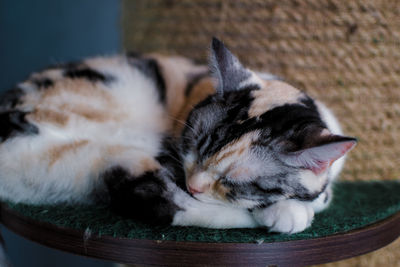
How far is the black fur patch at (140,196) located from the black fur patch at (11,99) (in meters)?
0.33

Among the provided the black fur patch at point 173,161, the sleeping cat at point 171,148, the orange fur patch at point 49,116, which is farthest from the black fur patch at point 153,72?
the orange fur patch at point 49,116

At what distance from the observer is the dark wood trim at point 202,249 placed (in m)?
0.69

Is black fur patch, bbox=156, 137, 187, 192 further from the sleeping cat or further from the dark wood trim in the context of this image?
the dark wood trim

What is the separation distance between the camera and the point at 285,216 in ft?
2.48

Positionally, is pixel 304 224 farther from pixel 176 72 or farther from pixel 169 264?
pixel 176 72

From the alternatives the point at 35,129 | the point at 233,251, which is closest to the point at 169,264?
the point at 233,251

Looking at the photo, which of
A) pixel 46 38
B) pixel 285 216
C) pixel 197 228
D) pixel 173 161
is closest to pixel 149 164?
pixel 173 161

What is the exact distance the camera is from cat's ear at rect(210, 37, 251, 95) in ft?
3.01

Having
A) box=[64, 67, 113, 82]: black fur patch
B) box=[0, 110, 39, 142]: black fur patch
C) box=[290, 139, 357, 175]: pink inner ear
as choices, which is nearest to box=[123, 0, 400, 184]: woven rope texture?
box=[64, 67, 113, 82]: black fur patch

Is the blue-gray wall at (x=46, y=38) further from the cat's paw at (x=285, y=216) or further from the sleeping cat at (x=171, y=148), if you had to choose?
the cat's paw at (x=285, y=216)

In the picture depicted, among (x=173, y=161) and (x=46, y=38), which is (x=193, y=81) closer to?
(x=173, y=161)

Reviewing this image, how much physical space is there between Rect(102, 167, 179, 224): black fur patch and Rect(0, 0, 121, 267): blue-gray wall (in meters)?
1.02

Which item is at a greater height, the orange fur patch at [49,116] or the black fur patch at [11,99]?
the black fur patch at [11,99]

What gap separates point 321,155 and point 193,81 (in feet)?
2.13
